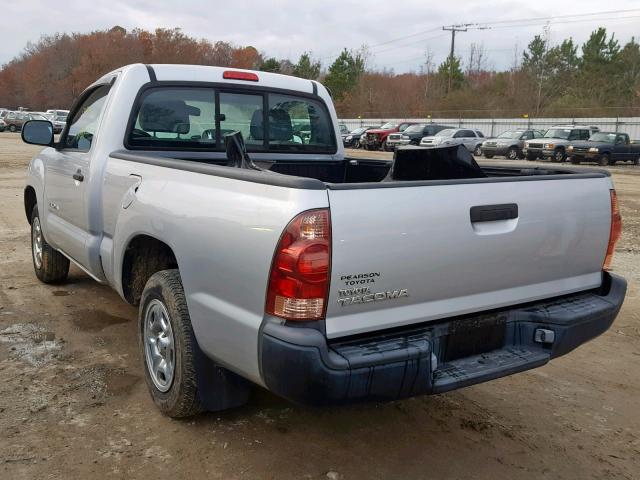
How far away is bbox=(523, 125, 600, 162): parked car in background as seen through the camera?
2959cm

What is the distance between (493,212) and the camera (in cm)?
292

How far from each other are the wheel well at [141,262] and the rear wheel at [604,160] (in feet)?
95.2

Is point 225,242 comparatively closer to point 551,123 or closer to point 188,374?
→ point 188,374

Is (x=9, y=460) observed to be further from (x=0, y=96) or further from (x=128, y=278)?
(x=0, y=96)

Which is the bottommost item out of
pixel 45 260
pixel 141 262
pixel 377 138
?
pixel 45 260

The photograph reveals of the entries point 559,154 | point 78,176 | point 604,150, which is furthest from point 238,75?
point 604,150

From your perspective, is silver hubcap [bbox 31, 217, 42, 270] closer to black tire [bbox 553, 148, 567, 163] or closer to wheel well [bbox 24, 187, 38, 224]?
wheel well [bbox 24, 187, 38, 224]

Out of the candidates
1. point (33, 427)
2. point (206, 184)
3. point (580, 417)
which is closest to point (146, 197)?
point (206, 184)

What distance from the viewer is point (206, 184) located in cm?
300

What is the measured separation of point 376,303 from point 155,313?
4.95 feet

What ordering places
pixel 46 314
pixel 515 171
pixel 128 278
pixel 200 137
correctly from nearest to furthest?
pixel 128 278
pixel 515 171
pixel 200 137
pixel 46 314

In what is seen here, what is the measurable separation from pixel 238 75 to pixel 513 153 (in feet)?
94.9

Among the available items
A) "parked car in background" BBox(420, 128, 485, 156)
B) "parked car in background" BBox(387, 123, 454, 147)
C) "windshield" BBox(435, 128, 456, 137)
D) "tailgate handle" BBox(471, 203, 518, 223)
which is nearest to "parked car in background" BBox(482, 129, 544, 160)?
"parked car in background" BBox(420, 128, 485, 156)

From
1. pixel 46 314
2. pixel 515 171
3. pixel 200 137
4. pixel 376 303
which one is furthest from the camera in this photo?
pixel 46 314
